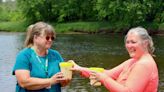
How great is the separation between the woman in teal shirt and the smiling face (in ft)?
2.77

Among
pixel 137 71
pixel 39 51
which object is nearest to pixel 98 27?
pixel 39 51

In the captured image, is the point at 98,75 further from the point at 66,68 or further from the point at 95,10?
the point at 95,10

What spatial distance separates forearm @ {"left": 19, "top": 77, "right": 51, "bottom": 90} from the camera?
4.91m

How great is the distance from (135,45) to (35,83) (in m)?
1.12

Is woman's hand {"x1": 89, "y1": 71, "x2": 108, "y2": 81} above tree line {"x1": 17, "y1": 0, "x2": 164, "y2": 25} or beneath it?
above

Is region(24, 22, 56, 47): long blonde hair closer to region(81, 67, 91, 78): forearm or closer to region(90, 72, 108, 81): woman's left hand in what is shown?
region(81, 67, 91, 78): forearm

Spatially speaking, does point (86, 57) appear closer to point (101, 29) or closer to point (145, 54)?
point (145, 54)

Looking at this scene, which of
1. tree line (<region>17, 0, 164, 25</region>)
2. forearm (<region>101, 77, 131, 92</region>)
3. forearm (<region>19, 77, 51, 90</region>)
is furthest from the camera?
tree line (<region>17, 0, 164, 25</region>)

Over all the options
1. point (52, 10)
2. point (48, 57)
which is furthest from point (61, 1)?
point (48, 57)

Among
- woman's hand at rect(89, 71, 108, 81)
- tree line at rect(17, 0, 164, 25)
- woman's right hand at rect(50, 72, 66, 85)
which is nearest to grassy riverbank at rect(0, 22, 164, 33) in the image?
tree line at rect(17, 0, 164, 25)

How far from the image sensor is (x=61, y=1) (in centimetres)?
7062

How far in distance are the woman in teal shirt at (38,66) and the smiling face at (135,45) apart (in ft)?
2.77

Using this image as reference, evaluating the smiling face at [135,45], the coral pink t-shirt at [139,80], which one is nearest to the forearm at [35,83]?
the coral pink t-shirt at [139,80]

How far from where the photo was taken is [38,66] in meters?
4.98
